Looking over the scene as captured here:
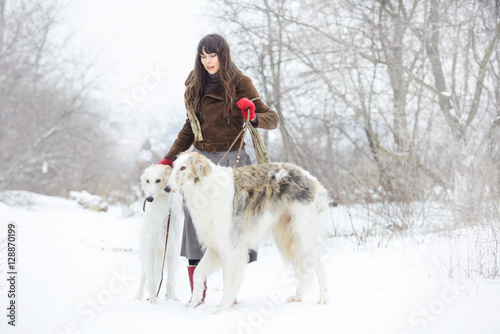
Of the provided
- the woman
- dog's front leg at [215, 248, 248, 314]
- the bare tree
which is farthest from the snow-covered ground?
the bare tree

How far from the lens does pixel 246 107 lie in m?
3.25

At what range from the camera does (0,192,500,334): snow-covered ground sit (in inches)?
104

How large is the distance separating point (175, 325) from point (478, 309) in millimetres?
2125

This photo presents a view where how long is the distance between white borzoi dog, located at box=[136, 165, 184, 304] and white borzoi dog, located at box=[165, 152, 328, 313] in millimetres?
469

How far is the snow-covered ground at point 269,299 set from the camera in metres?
2.65

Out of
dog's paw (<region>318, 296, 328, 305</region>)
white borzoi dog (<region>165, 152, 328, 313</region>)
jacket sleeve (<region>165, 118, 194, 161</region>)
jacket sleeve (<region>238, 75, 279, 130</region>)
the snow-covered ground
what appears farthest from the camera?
jacket sleeve (<region>165, 118, 194, 161</region>)

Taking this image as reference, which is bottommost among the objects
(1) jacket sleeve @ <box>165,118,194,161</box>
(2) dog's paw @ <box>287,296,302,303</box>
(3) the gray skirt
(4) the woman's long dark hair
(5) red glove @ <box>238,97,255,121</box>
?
(2) dog's paw @ <box>287,296,302,303</box>

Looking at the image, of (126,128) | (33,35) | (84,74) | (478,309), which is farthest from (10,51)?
(478,309)

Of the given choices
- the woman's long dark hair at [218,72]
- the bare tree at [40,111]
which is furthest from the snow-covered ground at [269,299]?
the bare tree at [40,111]

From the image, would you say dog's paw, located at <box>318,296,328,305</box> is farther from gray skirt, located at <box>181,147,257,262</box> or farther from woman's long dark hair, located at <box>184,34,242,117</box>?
woman's long dark hair, located at <box>184,34,242,117</box>

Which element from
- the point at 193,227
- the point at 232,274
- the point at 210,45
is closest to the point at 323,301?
the point at 232,274

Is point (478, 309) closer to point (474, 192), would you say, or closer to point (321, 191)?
point (321, 191)

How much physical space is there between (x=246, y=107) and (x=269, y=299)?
1801mm

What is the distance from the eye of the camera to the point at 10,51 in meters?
14.9
